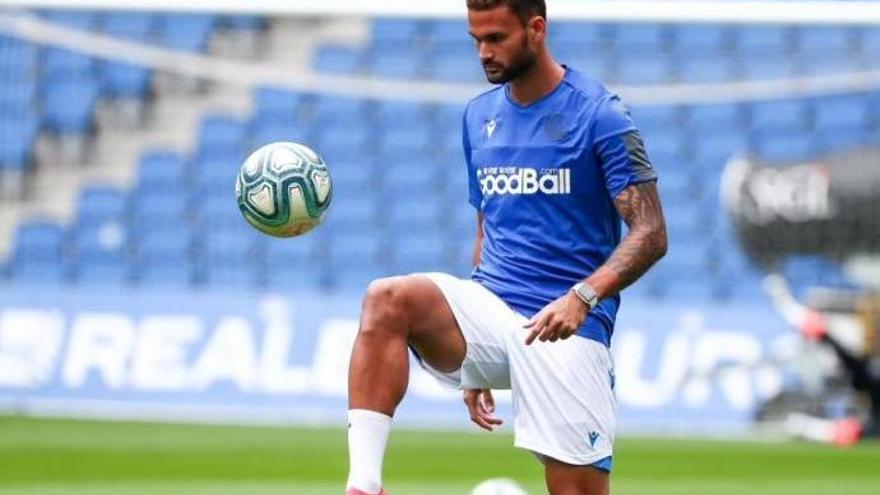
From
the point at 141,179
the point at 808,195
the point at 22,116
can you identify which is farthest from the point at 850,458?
the point at 22,116

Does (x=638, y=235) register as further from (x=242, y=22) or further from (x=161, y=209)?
(x=242, y=22)

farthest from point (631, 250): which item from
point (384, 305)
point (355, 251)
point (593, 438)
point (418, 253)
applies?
point (355, 251)

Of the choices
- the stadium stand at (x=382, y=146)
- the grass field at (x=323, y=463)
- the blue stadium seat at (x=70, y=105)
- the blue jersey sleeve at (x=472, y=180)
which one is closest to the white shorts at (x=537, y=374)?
the blue jersey sleeve at (x=472, y=180)

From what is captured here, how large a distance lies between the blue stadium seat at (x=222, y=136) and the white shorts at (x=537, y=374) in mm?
12595

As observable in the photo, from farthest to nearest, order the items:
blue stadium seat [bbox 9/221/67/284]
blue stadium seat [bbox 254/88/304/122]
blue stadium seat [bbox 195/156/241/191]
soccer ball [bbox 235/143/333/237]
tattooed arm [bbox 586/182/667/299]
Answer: blue stadium seat [bbox 254/88/304/122] → blue stadium seat [bbox 195/156/241/191] → blue stadium seat [bbox 9/221/67/284] → soccer ball [bbox 235/143/333/237] → tattooed arm [bbox 586/182/667/299]

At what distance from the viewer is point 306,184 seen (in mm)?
6270

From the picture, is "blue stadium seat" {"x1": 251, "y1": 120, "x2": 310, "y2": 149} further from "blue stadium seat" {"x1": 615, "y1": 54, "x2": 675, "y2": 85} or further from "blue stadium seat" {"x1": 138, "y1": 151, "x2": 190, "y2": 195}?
"blue stadium seat" {"x1": 615, "y1": 54, "x2": 675, "y2": 85}

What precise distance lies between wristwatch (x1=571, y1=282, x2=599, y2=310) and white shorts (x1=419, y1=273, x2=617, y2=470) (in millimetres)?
258

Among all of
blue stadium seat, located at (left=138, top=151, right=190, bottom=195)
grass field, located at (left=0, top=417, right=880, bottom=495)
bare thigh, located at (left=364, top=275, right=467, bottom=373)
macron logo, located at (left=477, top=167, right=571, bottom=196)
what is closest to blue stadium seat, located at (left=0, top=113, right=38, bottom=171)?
blue stadium seat, located at (left=138, top=151, right=190, bottom=195)

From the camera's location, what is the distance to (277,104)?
18766mm

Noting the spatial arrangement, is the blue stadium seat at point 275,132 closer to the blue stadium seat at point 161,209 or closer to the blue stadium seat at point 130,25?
the blue stadium seat at point 161,209

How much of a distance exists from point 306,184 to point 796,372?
1032 cm

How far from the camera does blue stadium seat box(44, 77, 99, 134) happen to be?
18.8 m

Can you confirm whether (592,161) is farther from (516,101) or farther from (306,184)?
(306,184)
